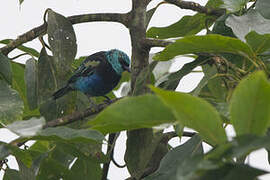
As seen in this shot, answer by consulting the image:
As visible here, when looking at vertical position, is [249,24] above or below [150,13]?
above

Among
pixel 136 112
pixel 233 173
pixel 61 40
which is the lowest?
pixel 61 40

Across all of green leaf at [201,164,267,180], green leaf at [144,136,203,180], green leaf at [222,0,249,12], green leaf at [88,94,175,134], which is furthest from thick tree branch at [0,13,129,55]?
green leaf at [201,164,267,180]

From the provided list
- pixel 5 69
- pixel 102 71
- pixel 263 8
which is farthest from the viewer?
pixel 102 71

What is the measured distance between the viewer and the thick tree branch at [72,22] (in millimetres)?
2537

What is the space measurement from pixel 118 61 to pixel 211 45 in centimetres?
333

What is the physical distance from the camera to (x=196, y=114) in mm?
1131

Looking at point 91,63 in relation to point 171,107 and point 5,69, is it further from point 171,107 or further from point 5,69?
point 171,107

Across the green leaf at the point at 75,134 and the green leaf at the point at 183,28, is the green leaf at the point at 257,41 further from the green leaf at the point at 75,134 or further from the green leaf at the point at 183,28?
the green leaf at the point at 183,28

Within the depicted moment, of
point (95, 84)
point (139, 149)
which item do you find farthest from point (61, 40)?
point (95, 84)

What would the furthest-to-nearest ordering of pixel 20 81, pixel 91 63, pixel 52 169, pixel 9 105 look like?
pixel 91 63 < pixel 20 81 < pixel 52 169 < pixel 9 105

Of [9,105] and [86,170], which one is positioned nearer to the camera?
[9,105]

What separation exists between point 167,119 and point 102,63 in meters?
3.77

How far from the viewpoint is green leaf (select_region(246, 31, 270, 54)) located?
5.68ft

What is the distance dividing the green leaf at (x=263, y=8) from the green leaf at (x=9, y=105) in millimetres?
990
